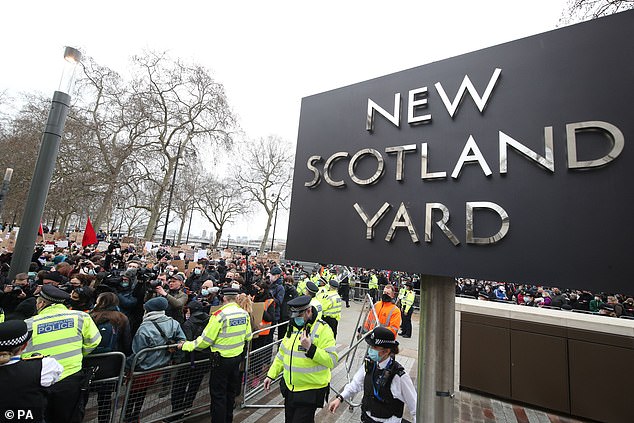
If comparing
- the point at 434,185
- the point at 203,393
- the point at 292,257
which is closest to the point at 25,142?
the point at 203,393

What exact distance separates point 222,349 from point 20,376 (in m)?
2.26

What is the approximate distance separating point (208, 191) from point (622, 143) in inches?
1775

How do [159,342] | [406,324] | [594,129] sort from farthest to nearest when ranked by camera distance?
1. [406,324]
2. [159,342]
3. [594,129]

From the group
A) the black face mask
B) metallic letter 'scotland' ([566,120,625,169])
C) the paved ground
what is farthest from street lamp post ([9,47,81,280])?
metallic letter 'scotland' ([566,120,625,169])

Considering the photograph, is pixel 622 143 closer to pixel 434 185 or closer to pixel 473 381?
pixel 434 185

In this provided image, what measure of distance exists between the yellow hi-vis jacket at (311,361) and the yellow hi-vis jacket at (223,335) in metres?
1.00

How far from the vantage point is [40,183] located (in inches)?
205

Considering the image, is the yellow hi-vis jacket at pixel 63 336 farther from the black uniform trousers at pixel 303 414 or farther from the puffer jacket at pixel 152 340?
the black uniform trousers at pixel 303 414

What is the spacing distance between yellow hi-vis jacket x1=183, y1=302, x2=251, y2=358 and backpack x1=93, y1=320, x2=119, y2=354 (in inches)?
39.0

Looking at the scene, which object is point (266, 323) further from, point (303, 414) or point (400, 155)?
point (400, 155)

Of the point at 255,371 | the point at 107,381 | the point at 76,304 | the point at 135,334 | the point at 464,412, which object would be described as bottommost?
the point at 464,412

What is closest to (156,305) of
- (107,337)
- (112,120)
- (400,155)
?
(107,337)

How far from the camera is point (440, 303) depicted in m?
2.79

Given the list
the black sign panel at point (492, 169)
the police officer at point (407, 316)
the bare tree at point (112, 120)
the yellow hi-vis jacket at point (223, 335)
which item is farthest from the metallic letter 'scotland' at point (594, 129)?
the bare tree at point (112, 120)
